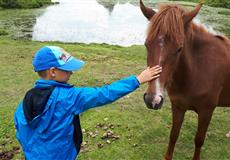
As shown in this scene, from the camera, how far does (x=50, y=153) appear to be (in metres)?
2.71

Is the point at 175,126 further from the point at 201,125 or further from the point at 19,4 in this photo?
the point at 19,4

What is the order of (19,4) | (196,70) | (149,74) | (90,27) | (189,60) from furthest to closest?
(19,4) → (90,27) → (196,70) → (189,60) → (149,74)

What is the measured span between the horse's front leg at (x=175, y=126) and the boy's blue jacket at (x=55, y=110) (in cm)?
193

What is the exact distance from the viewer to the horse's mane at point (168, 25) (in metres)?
2.98

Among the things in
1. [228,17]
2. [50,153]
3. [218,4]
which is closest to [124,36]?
[228,17]

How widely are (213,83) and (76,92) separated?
6.78 feet

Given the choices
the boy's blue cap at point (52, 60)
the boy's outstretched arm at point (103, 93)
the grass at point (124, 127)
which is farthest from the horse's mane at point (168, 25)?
the grass at point (124, 127)

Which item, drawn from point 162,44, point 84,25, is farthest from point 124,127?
point 84,25

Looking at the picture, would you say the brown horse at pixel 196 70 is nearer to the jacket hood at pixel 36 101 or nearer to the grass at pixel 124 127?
the grass at pixel 124 127

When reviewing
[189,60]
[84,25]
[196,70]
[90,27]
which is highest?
[189,60]

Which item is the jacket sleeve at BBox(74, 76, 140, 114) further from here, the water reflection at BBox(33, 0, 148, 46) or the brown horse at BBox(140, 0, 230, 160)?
the water reflection at BBox(33, 0, 148, 46)

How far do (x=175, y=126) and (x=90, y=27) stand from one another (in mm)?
17291

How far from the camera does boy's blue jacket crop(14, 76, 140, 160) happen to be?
8.38ft

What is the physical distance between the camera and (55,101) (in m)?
2.56
